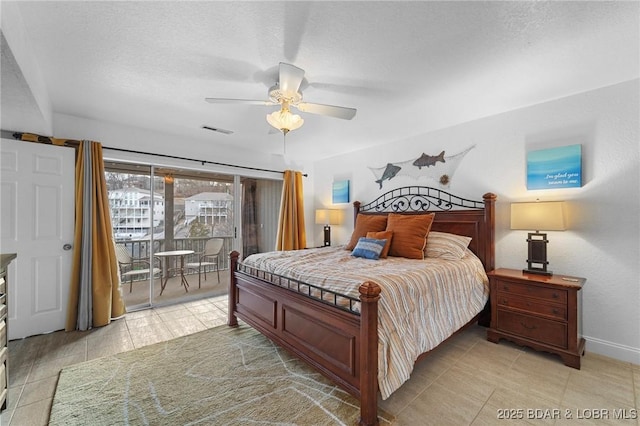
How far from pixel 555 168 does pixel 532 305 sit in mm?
1404

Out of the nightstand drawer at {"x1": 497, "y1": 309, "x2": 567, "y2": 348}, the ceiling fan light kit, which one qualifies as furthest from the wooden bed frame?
the ceiling fan light kit

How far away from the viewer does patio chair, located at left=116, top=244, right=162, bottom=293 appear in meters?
3.96

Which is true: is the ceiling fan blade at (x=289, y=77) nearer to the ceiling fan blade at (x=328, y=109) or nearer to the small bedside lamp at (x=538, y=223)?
the ceiling fan blade at (x=328, y=109)

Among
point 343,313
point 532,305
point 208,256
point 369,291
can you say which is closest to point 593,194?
point 532,305

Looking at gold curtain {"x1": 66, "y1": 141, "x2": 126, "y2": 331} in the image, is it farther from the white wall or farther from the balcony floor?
the white wall

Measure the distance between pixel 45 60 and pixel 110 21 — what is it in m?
0.91

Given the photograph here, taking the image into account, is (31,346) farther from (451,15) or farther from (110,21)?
(451,15)

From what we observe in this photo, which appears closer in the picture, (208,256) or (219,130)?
(219,130)

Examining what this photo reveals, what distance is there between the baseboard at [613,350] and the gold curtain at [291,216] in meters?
4.10

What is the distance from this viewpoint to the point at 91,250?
10.5ft

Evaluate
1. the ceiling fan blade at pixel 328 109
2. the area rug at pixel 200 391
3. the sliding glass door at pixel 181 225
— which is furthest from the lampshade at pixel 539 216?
the sliding glass door at pixel 181 225

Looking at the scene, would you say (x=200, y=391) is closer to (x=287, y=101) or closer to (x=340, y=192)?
(x=287, y=101)

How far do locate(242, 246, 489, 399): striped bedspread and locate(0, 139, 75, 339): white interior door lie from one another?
220 cm

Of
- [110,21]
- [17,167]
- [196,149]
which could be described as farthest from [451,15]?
[17,167]
